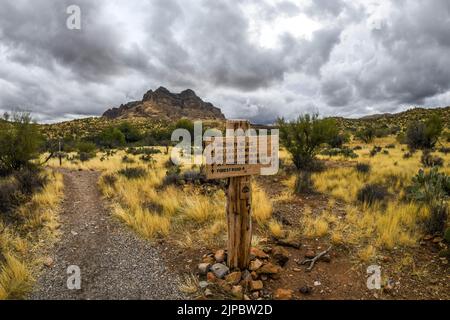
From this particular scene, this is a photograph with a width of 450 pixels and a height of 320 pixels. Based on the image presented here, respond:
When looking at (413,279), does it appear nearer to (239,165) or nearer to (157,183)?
(239,165)

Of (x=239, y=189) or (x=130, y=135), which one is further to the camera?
(x=130, y=135)

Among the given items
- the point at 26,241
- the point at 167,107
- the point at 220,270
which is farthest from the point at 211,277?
the point at 167,107

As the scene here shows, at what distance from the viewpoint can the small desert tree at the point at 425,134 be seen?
20750 mm

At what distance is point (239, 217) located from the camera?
3.96m

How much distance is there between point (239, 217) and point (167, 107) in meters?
143

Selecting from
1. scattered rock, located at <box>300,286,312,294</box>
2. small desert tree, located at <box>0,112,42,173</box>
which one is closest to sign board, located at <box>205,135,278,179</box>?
scattered rock, located at <box>300,286,312,294</box>

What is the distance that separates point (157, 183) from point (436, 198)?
7932mm

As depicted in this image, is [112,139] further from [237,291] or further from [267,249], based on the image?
[237,291]

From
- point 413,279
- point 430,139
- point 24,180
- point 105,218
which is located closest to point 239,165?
point 413,279

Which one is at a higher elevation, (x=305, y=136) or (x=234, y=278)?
(x=305, y=136)

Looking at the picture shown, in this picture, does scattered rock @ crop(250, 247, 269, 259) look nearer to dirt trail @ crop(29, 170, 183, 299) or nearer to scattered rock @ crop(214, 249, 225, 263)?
scattered rock @ crop(214, 249, 225, 263)

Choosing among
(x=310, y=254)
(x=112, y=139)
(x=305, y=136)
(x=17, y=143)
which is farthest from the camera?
(x=112, y=139)

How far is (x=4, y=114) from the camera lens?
11.6m
